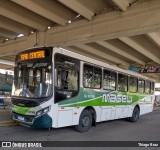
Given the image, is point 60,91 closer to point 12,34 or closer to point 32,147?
point 32,147

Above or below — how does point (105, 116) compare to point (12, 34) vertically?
below

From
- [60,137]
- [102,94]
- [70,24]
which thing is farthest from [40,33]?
[60,137]

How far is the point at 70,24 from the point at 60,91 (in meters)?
5.06

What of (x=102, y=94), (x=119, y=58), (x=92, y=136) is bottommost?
(x=92, y=136)

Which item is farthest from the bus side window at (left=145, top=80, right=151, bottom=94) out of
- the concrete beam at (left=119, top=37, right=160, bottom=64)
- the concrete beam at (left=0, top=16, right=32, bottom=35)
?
the concrete beam at (left=0, top=16, right=32, bottom=35)

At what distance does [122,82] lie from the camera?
12312 mm

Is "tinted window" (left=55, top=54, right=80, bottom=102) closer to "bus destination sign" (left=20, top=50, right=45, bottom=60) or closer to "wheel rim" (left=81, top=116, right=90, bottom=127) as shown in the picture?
"bus destination sign" (left=20, top=50, right=45, bottom=60)

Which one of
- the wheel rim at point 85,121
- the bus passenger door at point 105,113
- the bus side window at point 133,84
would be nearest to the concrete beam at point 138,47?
the bus side window at point 133,84

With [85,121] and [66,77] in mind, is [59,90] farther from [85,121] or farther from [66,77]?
[85,121]

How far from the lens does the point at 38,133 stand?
8531 mm

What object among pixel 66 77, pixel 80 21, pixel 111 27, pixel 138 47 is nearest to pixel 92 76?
pixel 66 77

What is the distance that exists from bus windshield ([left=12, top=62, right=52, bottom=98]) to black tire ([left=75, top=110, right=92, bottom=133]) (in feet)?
6.81

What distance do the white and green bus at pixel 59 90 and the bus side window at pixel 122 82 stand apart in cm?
110

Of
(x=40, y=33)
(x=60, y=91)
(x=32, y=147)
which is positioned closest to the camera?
(x=32, y=147)
